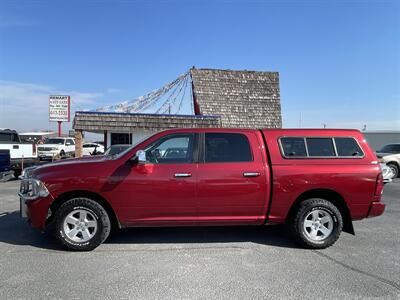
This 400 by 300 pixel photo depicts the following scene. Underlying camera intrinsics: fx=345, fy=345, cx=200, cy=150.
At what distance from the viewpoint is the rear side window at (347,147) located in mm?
5484

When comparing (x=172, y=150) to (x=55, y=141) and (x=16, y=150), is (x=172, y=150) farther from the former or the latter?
(x=55, y=141)

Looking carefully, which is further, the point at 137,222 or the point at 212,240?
the point at 212,240

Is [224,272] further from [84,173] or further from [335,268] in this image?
[84,173]

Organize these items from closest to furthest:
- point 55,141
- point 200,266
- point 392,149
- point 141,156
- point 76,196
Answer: point 200,266 < point 141,156 < point 76,196 < point 392,149 < point 55,141

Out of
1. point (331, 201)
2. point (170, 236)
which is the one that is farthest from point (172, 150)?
point (331, 201)

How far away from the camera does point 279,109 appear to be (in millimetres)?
21156

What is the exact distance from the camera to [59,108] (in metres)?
25.4

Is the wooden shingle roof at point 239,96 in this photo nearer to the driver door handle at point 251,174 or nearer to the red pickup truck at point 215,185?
the red pickup truck at point 215,185

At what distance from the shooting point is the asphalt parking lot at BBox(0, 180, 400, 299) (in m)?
3.81

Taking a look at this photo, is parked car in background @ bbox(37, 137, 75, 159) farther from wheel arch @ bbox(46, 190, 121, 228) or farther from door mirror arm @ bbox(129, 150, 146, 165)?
door mirror arm @ bbox(129, 150, 146, 165)

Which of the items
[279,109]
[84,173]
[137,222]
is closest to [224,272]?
[137,222]

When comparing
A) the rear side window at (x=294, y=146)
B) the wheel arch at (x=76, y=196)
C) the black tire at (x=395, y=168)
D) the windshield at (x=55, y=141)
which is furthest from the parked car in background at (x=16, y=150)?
the black tire at (x=395, y=168)

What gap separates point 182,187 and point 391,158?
14288 mm

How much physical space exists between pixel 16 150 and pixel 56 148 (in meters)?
14.2
